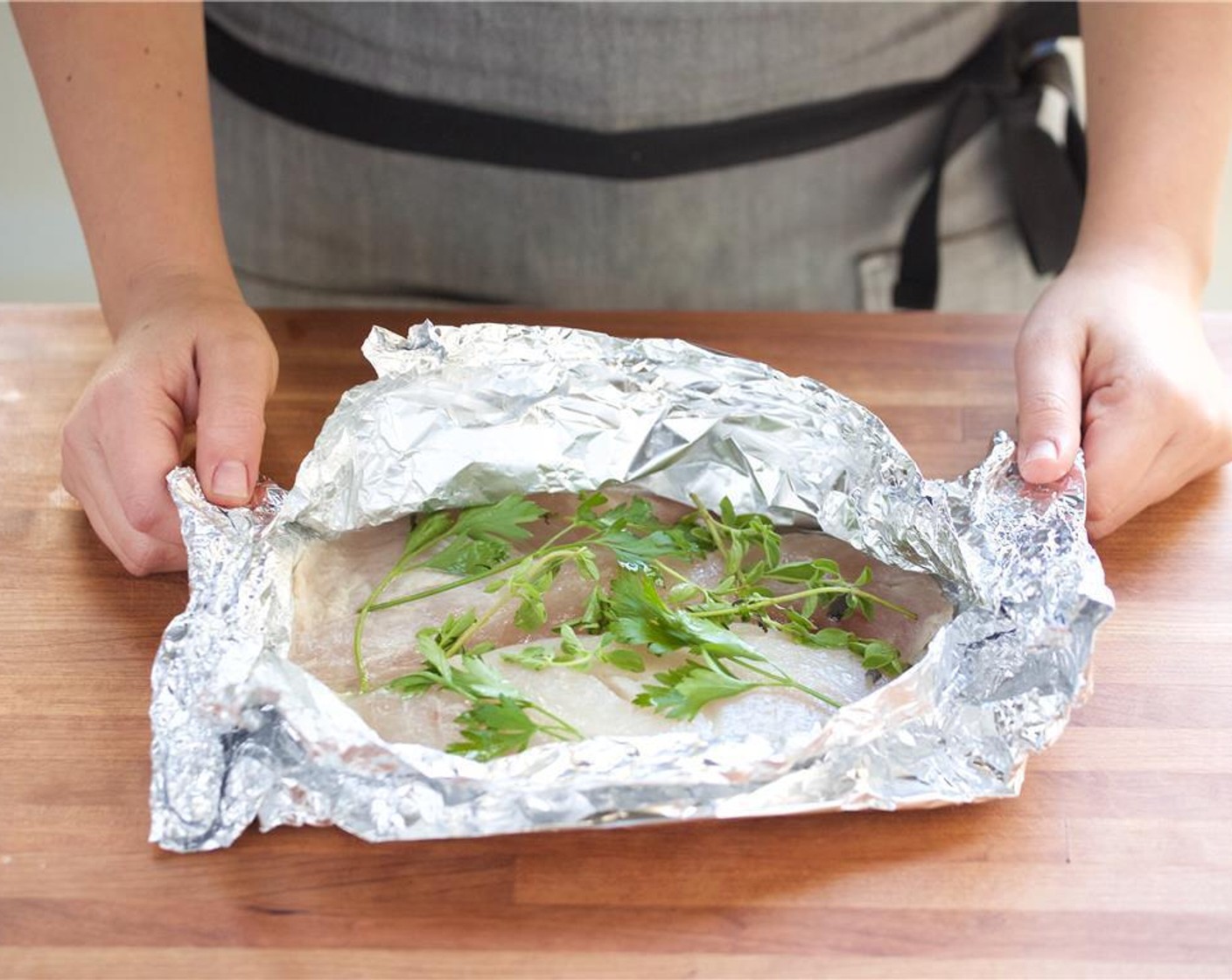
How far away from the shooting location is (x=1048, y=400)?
5.07 feet

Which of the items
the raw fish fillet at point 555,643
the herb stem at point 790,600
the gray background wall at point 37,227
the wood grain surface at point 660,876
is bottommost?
the gray background wall at point 37,227

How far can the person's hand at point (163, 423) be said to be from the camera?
4.86 feet

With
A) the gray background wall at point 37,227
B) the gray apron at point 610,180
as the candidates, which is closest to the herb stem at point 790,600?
the gray apron at point 610,180

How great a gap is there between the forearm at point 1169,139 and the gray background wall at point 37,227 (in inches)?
74.7

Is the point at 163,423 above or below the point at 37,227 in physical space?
above

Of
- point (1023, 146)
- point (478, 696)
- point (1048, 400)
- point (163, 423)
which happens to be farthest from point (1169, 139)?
point (163, 423)

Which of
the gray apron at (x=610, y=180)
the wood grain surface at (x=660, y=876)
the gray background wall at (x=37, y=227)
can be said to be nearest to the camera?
the wood grain surface at (x=660, y=876)

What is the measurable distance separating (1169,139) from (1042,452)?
60 centimetres

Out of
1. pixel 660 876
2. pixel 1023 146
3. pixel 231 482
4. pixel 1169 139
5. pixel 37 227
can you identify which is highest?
pixel 1169 139

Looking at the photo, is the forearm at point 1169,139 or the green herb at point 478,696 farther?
the forearm at point 1169,139

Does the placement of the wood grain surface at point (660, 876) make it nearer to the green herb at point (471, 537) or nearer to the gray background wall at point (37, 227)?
the green herb at point (471, 537)

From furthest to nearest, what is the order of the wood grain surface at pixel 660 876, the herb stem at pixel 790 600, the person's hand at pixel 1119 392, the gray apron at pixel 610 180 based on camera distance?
the gray apron at pixel 610 180 < the person's hand at pixel 1119 392 < the herb stem at pixel 790 600 < the wood grain surface at pixel 660 876

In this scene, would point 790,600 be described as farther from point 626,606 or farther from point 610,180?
point 610,180

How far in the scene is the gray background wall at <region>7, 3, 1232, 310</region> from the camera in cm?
345
